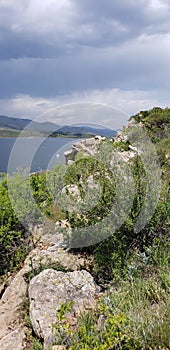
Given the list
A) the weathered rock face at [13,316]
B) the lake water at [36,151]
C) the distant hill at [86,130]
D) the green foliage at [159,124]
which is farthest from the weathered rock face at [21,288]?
the green foliage at [159,124]

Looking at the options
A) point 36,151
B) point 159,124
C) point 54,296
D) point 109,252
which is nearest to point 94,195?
point 109,252

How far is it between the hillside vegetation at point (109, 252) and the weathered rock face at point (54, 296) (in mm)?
221

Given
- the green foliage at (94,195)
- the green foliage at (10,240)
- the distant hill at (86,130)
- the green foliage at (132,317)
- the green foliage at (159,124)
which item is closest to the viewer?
the green foliage at (132,317)

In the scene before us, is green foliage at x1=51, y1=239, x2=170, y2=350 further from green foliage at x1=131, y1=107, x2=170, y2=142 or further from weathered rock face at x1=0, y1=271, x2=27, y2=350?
green foliage at x1=131, y1=107, x2=170, y2=142

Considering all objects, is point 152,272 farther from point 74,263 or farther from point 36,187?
point 36,187

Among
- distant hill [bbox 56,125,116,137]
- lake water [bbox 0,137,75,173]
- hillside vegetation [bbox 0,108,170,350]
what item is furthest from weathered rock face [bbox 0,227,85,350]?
distant hill [bbox 56,125,116,137]

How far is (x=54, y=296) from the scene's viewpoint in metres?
4.20

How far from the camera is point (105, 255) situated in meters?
5.16

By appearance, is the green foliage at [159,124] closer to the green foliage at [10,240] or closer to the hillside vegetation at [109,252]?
the hillside vegetation at [109,252]

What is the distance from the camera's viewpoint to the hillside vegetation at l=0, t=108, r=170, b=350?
2965mm

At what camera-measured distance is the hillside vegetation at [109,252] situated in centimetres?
296

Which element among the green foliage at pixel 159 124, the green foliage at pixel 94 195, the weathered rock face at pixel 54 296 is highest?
the green foliage at pixel 159 124

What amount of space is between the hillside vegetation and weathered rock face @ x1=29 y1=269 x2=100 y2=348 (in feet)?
0.73

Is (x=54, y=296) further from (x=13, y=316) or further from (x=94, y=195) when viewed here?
(x=94, y=195)
